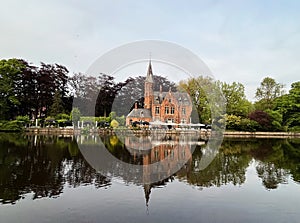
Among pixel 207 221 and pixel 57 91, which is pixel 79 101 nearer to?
pixel 57 91

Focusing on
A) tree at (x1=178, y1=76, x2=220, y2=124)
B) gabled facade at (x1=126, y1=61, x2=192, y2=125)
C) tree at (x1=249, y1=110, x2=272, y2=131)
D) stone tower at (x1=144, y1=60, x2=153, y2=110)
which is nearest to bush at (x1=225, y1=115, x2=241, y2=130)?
tree at (x1=249, y1=110, x2=272, y2=131)

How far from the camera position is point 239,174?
1047cm

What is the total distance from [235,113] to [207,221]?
3797 centimetres

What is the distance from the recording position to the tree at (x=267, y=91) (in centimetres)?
4953

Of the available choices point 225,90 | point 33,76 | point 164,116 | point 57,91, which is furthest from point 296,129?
point 33,76

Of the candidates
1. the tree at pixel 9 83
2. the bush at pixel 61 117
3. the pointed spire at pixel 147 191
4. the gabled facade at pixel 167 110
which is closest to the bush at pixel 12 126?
the tree at pixel 9 83

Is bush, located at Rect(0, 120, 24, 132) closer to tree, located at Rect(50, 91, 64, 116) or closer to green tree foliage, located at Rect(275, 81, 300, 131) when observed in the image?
tree, located at Rect(50, 91, 64, 116)

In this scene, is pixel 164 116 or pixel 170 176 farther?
pixel 164 116

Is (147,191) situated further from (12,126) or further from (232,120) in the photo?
(232,120)

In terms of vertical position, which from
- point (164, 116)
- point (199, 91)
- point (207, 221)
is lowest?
point (207, 221)

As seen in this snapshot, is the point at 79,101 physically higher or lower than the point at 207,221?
higher

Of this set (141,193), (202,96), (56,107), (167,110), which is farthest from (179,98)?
(141,193)

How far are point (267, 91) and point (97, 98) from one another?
102 feet

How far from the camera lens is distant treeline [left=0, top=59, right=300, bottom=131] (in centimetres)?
3769
